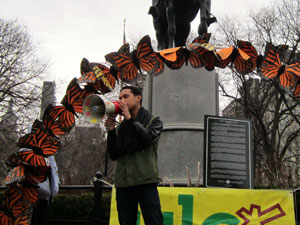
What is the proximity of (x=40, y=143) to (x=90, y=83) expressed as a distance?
0.94 m

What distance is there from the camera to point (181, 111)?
7.22m

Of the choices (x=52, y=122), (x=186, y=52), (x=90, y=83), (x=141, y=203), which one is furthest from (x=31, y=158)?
(x=186, y=52)

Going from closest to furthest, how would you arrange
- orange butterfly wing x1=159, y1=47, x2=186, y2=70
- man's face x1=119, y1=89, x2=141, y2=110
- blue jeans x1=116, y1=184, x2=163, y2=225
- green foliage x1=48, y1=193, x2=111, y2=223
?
blue jeans x1=116, y1=184, x2=163, y2=225 < man's face x1=119, y1=89, x2=141, y2=110 < orange butterfly wing x1=159, y1=47, x2=186, y2=70 < green foliage x1=48, y1=193, x2=111, y2=223

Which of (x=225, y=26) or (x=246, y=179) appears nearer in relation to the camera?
(x=246, y=179)

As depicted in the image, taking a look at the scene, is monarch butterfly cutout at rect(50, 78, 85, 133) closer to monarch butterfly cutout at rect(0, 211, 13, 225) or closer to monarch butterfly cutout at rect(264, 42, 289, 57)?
monarch butterfly cutout at rect(0, 211, 13, 225)

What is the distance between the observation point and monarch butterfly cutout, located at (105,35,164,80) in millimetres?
4727

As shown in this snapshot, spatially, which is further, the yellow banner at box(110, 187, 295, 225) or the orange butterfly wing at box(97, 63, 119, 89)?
the yellow banner at box(110, 187, 295, 225)

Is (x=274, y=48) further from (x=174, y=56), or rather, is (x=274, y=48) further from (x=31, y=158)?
(x=31, y=158)

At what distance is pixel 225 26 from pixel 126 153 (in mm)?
24977

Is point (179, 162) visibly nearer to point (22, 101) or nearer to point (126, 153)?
point (126, 153)

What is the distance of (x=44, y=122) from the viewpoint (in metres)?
4.10

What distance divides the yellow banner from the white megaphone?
2.04m

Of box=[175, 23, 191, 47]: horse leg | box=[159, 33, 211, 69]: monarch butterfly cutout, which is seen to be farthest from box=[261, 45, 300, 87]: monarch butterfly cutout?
box=[175, 23, 191, 47]: horse leg

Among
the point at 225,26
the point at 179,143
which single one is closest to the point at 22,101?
the point at 225,26
